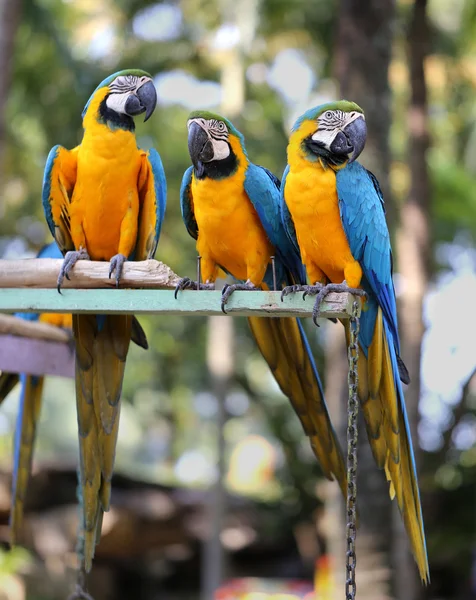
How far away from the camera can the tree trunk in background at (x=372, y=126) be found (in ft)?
15.5

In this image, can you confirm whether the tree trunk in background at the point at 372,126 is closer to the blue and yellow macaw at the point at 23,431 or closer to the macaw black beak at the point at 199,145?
the blue and yellow macaw at the point at 23,431

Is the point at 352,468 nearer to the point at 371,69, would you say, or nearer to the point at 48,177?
the point at 48,177

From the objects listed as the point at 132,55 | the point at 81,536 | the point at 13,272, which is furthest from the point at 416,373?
the point at 132,55

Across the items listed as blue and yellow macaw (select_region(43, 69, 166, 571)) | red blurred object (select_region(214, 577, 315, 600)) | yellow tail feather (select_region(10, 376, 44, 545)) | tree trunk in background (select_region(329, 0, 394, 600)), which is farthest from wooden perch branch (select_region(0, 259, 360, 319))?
red blurred object (select_region(214, 577, 315, 600))

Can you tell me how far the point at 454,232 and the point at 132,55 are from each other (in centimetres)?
435

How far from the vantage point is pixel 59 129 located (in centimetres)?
876

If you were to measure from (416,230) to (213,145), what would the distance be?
4250mm

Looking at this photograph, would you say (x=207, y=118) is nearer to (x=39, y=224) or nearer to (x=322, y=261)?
(x=322, y=261)

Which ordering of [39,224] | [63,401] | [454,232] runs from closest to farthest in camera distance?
[454,232], [39,224], [63,401]

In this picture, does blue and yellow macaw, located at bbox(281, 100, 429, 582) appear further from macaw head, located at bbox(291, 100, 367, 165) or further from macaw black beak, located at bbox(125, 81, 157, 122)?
macaw black beak, located at bbox(125, 81, 157, 122)

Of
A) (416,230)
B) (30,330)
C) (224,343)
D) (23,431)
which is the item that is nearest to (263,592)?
(224,343)

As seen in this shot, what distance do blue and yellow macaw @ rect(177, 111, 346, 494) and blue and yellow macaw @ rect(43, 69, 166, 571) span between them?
0.20 metres

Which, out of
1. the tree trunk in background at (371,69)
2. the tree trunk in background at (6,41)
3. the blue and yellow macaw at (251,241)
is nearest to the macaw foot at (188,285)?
the blue and yellow macaw at (251,241)

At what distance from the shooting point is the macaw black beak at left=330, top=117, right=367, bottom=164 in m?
2.31
